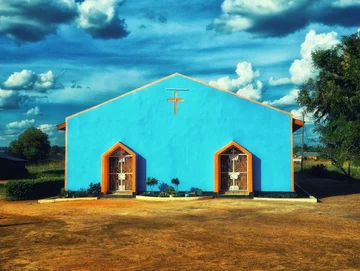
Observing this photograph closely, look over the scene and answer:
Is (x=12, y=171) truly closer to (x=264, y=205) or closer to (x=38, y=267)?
(x=264, y=205)

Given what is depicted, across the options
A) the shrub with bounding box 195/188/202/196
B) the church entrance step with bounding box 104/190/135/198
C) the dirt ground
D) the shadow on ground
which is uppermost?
the shrub with bounding box 195/188/202/196

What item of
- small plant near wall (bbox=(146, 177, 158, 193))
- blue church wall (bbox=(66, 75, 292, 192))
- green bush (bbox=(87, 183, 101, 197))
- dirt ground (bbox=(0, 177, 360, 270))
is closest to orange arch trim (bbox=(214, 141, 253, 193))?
blue church wall (bbox=(66, 75, 292, 192))

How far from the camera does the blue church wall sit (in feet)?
64.9

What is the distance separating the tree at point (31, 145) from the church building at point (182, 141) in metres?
45.9

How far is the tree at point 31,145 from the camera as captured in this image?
63478 millimetres

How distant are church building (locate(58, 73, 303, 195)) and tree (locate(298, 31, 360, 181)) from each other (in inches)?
253

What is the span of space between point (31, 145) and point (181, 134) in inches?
1943

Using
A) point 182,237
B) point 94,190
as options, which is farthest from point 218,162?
point 182,237

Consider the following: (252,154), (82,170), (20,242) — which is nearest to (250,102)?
(252,154)

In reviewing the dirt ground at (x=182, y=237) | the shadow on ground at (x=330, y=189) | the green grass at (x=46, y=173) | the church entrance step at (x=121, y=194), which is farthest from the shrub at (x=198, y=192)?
the green grass at (x=46, y=173)

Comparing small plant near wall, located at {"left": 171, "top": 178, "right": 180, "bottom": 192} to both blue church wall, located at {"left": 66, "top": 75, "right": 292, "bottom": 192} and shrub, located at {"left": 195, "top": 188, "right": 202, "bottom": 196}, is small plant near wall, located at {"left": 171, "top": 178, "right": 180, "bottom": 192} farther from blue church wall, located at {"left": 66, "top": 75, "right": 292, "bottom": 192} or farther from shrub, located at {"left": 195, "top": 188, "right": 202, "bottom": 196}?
shrub, located at {"left": 195, "top": 188, "right": 202, "bottom": 196}

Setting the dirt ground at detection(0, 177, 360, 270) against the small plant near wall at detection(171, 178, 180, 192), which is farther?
the small plant near wall at detection(171, 178, 180, 192)

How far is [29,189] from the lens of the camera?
21156 mm

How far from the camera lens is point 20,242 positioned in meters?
10.0
